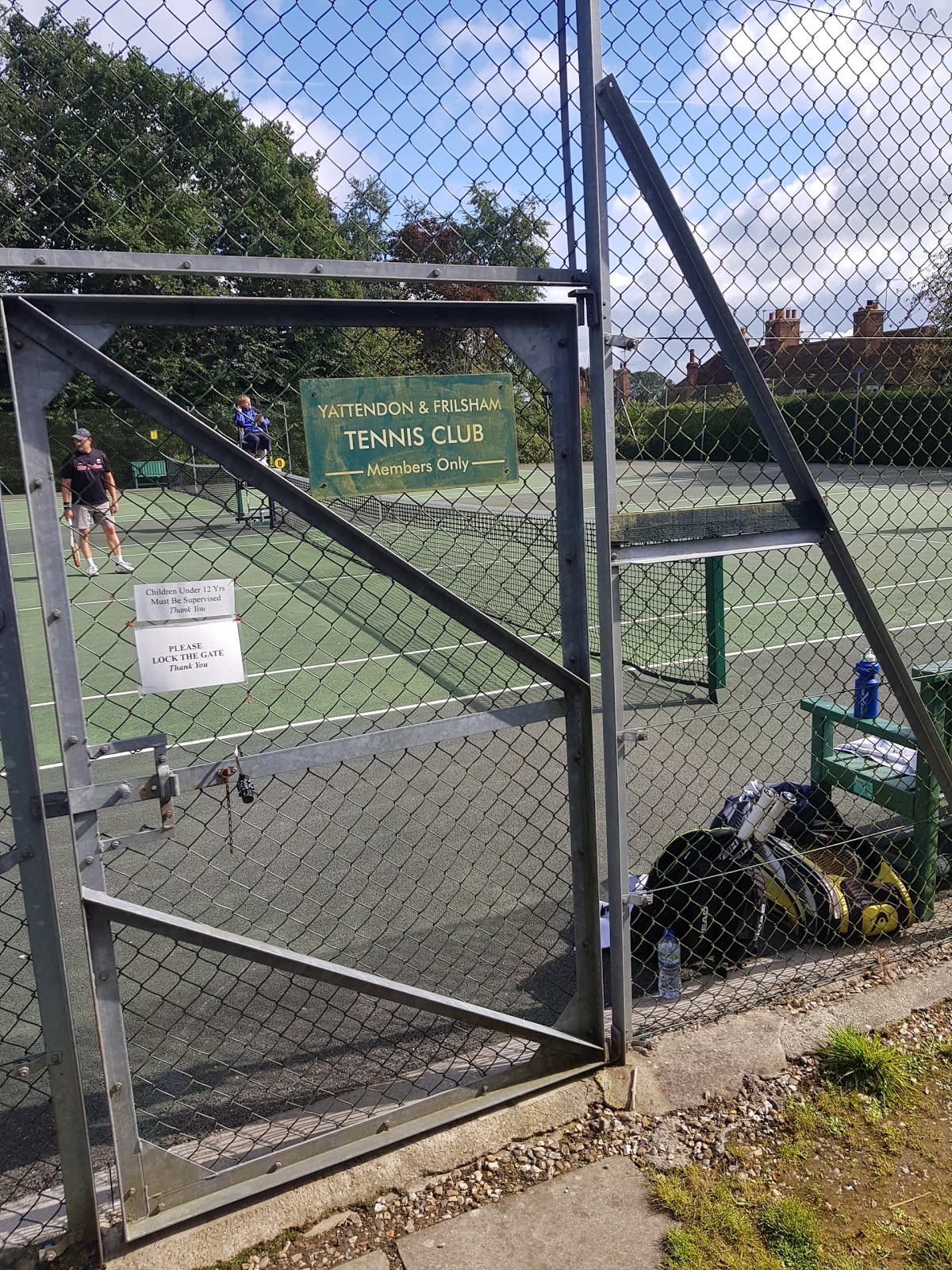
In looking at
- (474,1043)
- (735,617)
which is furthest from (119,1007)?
(735,617)

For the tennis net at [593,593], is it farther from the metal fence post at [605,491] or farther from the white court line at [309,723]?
the metal fence post at [605,491]

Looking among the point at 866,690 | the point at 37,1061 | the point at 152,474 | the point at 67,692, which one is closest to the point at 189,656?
the point at 67,692

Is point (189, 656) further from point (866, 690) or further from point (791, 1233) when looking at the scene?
point (866, 690)

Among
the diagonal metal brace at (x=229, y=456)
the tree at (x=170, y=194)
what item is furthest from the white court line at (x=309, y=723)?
the tree at (x=170, y=194)

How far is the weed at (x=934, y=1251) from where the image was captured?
2.37 m

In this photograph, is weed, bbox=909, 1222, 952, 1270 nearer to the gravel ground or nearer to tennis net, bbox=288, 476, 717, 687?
the gravel ground

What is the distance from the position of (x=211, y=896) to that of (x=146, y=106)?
3.56 m

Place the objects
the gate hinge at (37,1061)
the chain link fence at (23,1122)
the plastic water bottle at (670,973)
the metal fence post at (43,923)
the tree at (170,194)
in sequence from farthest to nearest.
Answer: the plastic water bottle at (670,973)
the chain link fence at (23,1122)
the gate hinge at (37,1061)
the metal fence post at (43,923)
the tree at (170,194)

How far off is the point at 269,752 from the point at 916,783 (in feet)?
9.66

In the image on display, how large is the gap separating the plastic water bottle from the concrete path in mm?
815

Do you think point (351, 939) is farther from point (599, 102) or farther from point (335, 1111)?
point (599, 102)

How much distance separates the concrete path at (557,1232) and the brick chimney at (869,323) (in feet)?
9.19

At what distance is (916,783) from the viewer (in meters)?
4.06

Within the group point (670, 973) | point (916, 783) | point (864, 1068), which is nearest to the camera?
point (864, 1068)
